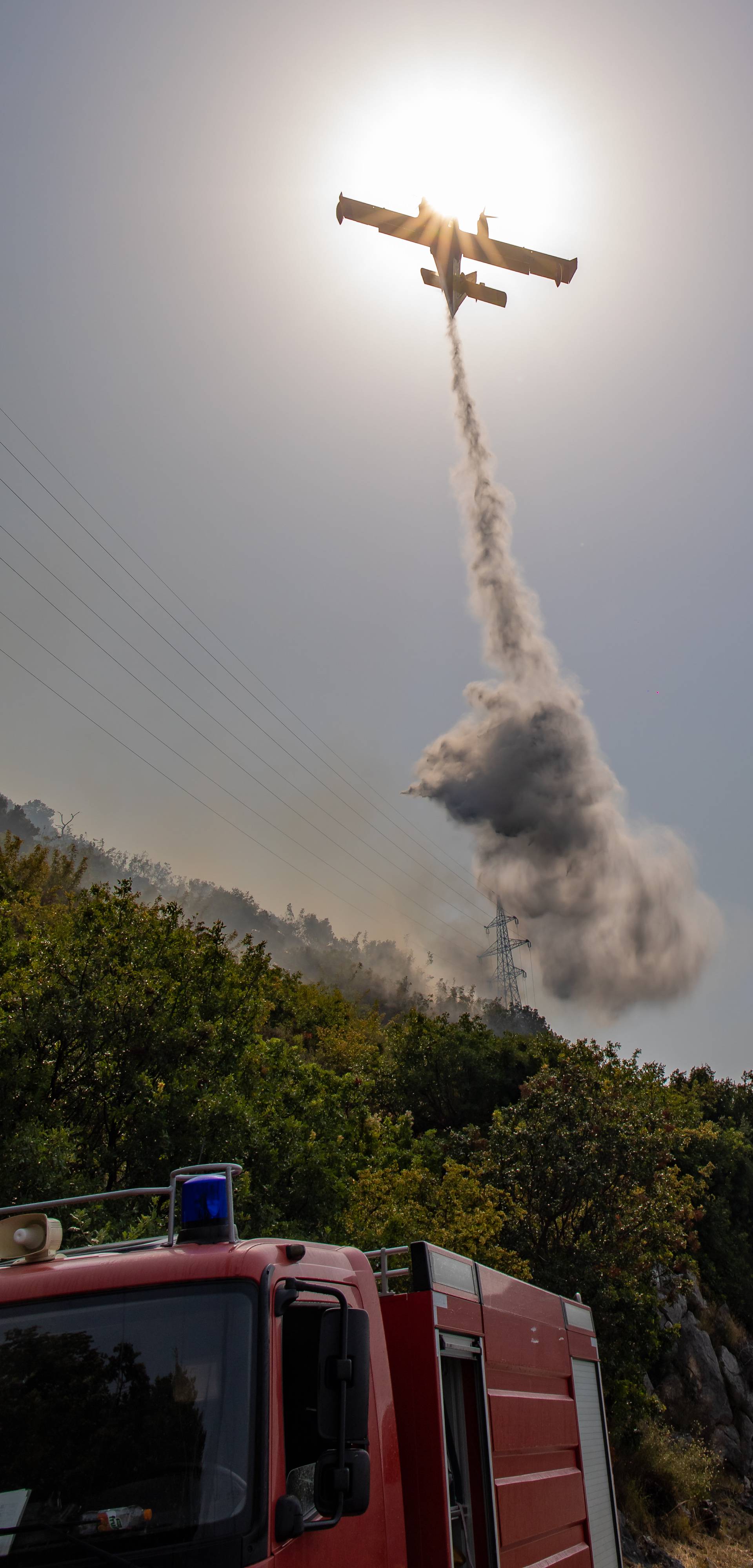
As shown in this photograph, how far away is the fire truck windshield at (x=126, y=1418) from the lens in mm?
3633

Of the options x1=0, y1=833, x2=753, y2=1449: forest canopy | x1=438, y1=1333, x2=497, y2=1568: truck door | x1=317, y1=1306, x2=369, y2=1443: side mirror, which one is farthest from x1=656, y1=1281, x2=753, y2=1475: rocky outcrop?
x1=317, y1=1306, x2=369, y2=1443: side mirror

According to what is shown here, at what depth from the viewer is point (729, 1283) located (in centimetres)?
4128

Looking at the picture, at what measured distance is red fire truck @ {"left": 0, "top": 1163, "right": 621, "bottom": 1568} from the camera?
3680 mm

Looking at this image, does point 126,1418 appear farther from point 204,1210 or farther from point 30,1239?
point 30,1239

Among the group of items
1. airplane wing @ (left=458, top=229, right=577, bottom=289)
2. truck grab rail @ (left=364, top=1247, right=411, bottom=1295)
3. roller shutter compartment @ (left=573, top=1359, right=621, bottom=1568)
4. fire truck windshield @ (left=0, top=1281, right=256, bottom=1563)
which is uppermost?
airplane wing @ (left=458, top=229, right=577, bottom=289)

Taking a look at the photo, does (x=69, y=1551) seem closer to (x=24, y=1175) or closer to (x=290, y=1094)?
(x=24, y=1175)

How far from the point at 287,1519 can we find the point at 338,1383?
487mm

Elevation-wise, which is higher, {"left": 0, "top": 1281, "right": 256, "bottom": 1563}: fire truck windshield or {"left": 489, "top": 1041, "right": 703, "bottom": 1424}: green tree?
{"left": 489, "top": 1041, "right": 703, "bottom": 1424}: green tree

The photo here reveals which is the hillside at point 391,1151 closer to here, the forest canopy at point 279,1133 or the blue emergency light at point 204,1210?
the forest canopy at point 279,1133

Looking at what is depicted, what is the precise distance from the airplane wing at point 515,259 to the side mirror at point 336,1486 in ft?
151

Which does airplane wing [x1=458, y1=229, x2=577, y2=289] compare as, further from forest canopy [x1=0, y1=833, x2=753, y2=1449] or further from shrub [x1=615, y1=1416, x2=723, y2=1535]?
shrub [x1=615, y1=1416, x2=723, y2=1535]

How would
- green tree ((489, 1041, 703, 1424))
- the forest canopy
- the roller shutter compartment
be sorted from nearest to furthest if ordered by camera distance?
1. the roller shutter compartment
2. the forest canopy
3. green tree ((489, 1041, 703, 1424))

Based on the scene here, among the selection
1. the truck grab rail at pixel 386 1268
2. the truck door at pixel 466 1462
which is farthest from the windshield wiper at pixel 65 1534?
the truck door at pixel 466 1462

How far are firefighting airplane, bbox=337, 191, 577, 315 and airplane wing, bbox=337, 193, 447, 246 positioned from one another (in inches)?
0.7
